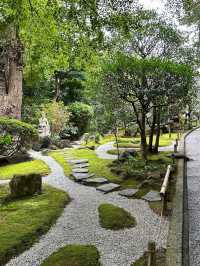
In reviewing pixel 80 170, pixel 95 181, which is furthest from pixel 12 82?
pixel 95 181

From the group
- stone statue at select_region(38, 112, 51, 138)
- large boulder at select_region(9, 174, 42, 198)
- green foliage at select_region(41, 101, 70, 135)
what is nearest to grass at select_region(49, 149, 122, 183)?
large boulder at select_region(9, 174, 42, 198)

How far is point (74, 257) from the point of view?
17.8 ft

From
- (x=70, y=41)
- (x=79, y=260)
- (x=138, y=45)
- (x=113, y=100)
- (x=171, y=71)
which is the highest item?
(x=138, y=45)

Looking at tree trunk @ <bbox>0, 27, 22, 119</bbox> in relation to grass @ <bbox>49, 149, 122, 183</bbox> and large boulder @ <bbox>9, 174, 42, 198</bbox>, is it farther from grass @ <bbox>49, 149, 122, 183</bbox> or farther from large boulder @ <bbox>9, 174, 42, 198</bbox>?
large boulder @ <bbox>9, 174, 42, 198</bbox>

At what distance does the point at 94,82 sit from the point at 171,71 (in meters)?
3.54

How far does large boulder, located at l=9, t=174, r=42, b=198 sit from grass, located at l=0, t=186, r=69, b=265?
0.23m

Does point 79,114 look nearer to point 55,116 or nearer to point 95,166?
point 55,116

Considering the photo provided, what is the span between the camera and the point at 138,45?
51.3 feet

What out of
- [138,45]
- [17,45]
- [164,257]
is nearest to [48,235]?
[164,257]

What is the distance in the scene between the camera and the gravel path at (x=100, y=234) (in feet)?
18.1

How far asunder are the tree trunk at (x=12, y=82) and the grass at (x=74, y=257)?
722cm

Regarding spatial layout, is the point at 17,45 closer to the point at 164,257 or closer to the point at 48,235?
the point at 48,235

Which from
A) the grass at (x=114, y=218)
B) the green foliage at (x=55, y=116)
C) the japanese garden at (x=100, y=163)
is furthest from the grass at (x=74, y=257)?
the green foliage at (x=55, y=116)

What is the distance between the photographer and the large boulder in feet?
29.4
